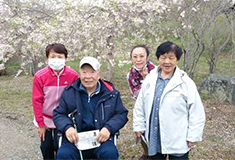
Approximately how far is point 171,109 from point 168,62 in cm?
44

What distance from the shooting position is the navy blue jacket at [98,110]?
9.53 feet

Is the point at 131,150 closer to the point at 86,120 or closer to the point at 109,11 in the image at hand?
the point at 86,120

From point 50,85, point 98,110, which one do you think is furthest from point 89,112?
point 50,85

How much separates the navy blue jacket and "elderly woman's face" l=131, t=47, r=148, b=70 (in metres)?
0.55

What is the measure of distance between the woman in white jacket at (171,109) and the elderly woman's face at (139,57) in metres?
0.49

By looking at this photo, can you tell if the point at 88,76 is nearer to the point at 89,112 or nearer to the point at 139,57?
the point at 89,112

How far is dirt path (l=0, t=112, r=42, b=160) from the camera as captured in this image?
4734 mm

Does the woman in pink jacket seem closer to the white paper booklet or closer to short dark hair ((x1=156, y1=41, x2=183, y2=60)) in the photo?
the white paper booklet

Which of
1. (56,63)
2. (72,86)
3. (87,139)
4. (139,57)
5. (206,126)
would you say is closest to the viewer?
(87,139)

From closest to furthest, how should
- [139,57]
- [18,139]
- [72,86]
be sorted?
[72,86] → [139,57] → [18,139]

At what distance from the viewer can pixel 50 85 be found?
3178 millimetres

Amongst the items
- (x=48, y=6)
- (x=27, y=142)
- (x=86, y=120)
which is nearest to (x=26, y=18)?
(x=48, y=6)

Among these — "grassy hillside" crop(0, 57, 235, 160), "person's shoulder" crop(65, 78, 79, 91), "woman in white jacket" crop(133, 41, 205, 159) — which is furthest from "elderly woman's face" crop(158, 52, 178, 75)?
"grassy hillside" crop(0, 57, 235, 160)

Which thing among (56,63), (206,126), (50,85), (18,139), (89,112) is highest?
(56,63)
